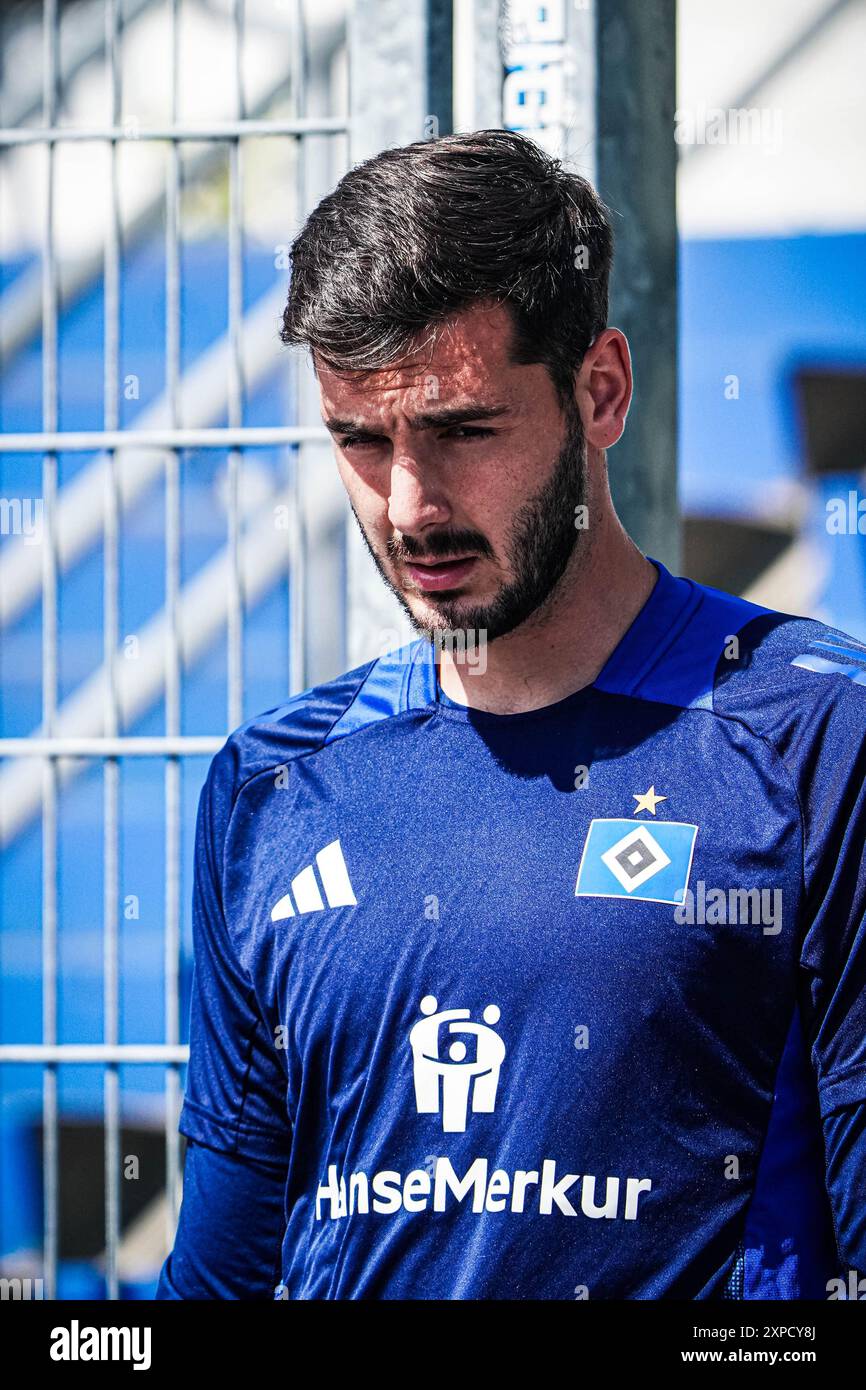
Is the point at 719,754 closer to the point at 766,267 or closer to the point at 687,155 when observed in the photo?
the point at 766,267

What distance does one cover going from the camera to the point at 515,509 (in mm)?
1330

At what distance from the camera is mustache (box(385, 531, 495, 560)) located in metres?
1.32

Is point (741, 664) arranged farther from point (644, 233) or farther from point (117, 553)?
point (117, 553)

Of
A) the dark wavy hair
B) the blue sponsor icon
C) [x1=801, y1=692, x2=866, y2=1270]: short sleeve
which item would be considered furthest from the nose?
[x1=801, y1=692, x2=866, y2=1270]: short sleeve

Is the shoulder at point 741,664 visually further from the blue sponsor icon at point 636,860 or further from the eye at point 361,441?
the eye at point 361,441

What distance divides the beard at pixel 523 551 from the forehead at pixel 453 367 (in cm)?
11

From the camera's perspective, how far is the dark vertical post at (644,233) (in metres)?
1.78

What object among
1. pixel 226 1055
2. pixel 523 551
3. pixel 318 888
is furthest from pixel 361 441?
pixel 226 1055

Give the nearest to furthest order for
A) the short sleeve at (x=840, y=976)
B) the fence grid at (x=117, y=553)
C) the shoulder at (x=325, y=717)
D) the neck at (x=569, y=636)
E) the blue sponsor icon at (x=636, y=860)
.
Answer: the short sleeve at (x=840, y=976), the blue sponsor icon at (x=636, y=860), the neck at (x=569, y=636), the shoulder at (x=325, y=717), the fence grid at (x=117, y=553)

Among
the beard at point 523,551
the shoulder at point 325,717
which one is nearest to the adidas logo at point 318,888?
the shoulder at point 325,717

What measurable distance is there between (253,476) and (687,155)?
1908mm

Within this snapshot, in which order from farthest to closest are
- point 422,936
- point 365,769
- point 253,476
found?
1. point 253,476
2. point 365,769
3. point 422,936

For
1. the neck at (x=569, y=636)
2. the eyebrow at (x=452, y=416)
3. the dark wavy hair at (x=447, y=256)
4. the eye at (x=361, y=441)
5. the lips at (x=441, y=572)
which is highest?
the dark wavy hair at (x=447, y=256)

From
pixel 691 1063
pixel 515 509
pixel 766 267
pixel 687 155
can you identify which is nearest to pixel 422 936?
pixel 691 1063
